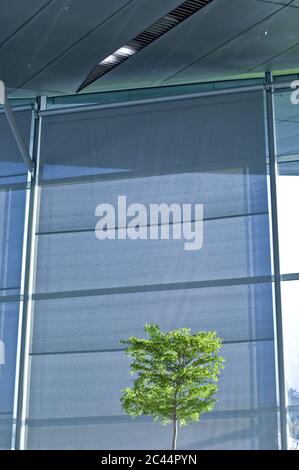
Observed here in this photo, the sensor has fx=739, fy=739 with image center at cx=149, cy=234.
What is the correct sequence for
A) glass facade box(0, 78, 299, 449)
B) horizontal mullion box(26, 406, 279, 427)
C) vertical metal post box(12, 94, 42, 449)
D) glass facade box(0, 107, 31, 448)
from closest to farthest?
1. horizontal mullion box(26, 406, 279, 427)
2. glass facade box(0, 78, 299, 449)
3. vertical metal post box(12, 94, 42, 449)
4. glass facade box(0, 107, 31, 448)

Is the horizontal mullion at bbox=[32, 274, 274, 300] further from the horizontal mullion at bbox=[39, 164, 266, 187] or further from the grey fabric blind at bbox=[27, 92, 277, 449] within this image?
the horizontal mullion at bbox=[39, 164, 266, 187]

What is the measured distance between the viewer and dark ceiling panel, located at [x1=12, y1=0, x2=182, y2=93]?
8484mm

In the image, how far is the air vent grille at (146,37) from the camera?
28.2ft

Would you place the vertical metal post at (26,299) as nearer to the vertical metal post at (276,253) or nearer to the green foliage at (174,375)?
the green foliage at (174,375)

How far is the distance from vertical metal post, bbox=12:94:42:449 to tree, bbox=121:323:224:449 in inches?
59.9

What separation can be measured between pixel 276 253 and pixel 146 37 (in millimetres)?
3271

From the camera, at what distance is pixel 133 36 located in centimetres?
926

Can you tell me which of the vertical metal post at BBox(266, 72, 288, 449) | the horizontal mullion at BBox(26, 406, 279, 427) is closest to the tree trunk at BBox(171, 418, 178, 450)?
the horizontal mullion at BBox(26, 406, 279, 427)

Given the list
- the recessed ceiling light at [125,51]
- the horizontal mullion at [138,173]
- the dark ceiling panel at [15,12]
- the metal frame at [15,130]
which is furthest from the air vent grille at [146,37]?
the dark ceiling panel at [15,12]

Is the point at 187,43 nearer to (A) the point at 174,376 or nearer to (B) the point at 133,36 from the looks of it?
(B) the point at 133,36

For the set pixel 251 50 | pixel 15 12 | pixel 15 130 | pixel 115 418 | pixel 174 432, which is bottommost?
pixel 174 432

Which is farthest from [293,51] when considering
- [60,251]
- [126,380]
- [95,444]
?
[95,444]

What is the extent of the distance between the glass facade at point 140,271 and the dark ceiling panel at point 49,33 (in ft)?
4.10

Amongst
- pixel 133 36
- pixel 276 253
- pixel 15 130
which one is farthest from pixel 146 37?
pixel 276 253
